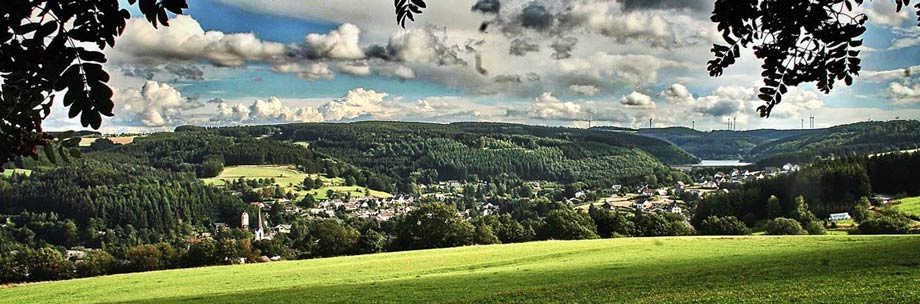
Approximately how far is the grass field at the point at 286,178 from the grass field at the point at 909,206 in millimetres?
119135

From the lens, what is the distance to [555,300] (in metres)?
16.5

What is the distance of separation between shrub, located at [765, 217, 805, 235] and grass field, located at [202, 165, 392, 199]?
4460 inches

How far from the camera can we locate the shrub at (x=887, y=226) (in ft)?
165

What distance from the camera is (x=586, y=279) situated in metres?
A: 22.4

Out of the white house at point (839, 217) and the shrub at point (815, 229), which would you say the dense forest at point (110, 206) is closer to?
the shrub at point (815, 229)

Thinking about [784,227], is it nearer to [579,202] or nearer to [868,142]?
[579,202]

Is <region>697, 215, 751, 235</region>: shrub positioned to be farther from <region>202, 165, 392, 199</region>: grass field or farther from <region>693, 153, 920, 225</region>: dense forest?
<region>202, 165, 392, 199</region>: grass field

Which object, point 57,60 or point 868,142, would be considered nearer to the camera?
point 57,60

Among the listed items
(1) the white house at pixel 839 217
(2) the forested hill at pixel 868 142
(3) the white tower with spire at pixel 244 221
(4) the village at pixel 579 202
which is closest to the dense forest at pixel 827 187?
(1) the white house at pixel 839 217

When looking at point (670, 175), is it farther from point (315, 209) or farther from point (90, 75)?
point (90, 75)

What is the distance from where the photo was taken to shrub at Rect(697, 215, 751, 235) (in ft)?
208

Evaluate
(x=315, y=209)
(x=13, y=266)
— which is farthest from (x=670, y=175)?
(x=13, y=266)

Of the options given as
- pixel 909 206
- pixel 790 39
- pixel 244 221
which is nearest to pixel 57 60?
pixel 790 39

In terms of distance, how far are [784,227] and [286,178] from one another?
5419 inches
